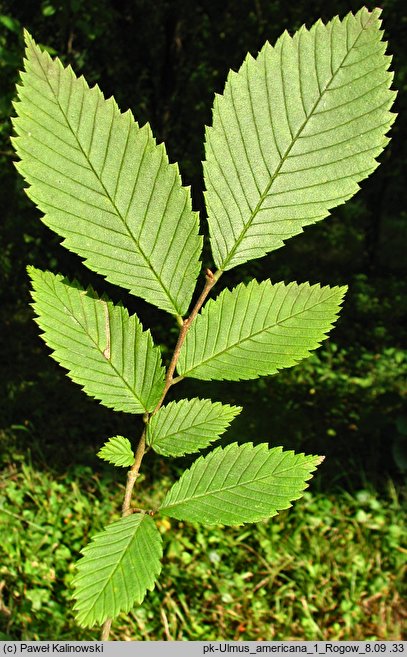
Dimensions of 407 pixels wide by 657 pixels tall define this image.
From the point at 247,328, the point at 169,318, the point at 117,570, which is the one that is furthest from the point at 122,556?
the point at 169,318

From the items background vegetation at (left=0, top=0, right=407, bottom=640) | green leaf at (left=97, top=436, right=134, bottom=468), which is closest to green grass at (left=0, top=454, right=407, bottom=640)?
background vegetation at (left=0, top=0, right=407, bottom=640)

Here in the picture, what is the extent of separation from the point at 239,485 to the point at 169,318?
5116mm

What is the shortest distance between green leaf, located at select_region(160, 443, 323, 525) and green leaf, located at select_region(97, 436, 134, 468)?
58 mm

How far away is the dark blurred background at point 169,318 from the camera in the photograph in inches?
174

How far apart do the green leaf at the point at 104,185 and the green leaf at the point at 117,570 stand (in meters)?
0.21

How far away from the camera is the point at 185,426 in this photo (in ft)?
2.07

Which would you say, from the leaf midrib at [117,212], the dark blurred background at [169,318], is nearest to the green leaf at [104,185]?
the leaf midrib at [117,212]

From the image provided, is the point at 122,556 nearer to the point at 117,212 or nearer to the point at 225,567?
the point at 117,212

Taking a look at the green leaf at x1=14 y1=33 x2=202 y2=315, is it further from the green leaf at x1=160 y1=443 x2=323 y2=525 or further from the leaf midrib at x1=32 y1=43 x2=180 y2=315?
the green leaf at x1=160 y1=443 x2=323 y2=525

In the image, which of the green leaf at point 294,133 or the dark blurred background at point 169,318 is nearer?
the green leaf at point 294,133

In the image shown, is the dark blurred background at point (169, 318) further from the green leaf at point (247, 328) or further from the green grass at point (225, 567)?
the green leaf at point (247, 328)

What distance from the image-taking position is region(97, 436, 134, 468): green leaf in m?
0.62

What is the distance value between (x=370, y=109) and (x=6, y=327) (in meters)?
5.58

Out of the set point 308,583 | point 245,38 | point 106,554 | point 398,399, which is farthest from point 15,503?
point 245,38
